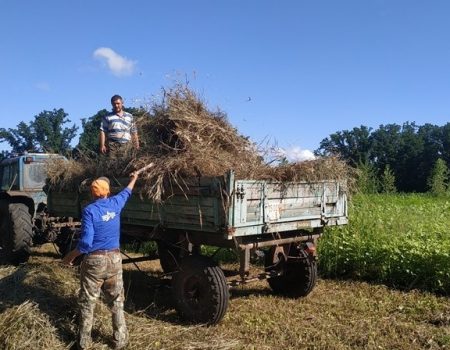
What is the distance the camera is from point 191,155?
202 inches

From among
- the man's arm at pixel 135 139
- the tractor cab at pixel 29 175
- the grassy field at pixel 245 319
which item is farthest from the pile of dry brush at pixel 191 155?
the tractor cab at pixel 29 175

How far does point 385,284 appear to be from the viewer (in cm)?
700

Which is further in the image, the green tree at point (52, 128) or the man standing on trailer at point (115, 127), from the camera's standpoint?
the green tree at point (52, 128)

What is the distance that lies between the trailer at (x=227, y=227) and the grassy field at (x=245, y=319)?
376mm

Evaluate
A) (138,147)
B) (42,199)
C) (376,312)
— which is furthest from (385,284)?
(42,199)

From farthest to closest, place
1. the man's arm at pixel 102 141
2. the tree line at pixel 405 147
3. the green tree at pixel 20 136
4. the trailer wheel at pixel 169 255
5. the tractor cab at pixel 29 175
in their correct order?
1. the tree line at pixel 405 147
2. the green tree at pixel 20 136
3. the tractor cab at pixel 29 175
4. the man's arm at pixel 102 141
5. the trailer wheel at pixel 169 255

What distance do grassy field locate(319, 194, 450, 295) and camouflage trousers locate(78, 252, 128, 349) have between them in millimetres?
3343

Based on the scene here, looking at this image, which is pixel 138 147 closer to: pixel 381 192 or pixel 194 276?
pixel 194 276

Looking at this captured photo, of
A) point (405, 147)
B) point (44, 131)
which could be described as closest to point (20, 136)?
point (44, 131)

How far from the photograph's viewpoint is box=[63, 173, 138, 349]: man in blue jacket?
438 cm

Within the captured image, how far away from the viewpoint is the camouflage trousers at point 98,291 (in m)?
4.40

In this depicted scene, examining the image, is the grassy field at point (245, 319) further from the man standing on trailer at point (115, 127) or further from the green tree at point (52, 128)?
the green tree at point (52, 128)

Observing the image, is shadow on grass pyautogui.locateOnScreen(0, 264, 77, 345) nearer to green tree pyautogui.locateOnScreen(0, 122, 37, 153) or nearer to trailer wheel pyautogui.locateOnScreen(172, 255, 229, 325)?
trailer wheel pyautogui.locateOnScreen(172, 255, 229, 325)

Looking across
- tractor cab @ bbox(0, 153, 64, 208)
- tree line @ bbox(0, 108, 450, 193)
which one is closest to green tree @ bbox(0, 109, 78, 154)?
tree line @ bbox(0, 108, 450, 193)
